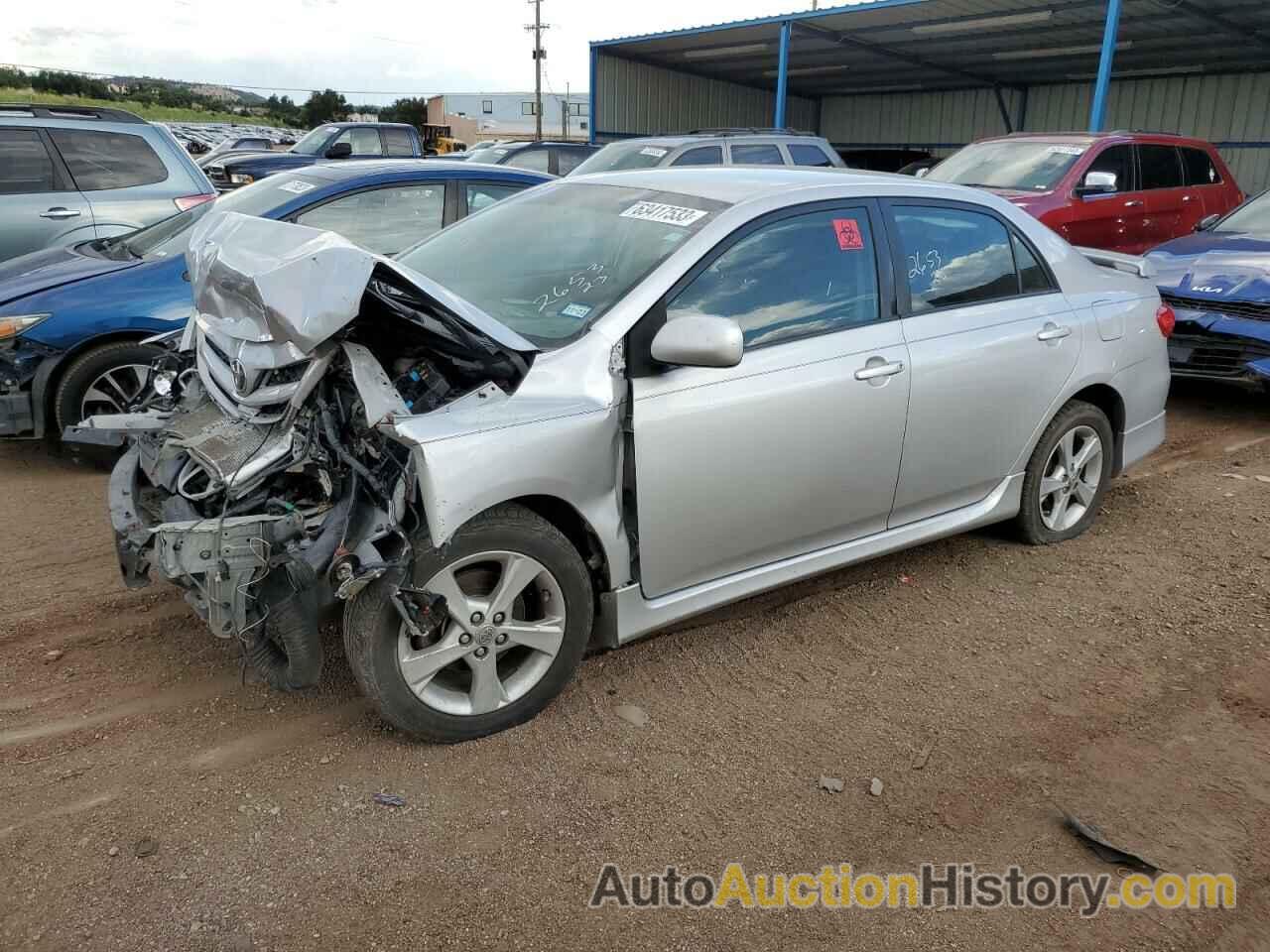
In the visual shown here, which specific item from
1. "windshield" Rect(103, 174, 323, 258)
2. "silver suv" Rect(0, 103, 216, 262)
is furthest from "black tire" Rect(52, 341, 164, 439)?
"silver suv" Rect(0, 103, 216, 262)

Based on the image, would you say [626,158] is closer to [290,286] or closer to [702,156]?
[702,156]

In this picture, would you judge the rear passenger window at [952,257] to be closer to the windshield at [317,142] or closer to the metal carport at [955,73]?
the metal carport at [955,73]

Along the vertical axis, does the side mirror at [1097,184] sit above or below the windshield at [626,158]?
below

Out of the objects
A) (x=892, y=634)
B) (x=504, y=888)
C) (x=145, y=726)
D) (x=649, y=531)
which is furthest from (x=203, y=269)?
(x=892, y=634)

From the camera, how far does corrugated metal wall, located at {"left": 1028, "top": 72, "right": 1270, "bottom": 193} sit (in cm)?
2081

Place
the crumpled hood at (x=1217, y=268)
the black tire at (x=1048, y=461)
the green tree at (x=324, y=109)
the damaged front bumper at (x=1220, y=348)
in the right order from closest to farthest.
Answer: the black tire at (x=1048, y=461) → the damaged front bumper at (x=1220, y=348) → the crumpled hood at (x=1217, y=268) → the green tree at (x=324, y=109)

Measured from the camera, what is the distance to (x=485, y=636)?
3.09 m

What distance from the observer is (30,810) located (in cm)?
286

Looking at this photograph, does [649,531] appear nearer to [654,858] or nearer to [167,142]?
[654,858]

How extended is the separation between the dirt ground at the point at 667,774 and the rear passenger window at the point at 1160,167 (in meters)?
7.18

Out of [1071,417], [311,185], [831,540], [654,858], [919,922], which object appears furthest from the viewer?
[311,185]

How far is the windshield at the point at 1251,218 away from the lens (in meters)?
7.83

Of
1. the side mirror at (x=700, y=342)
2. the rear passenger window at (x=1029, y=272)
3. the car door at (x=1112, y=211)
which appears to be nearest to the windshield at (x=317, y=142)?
the car door at (x=1112, y=211)

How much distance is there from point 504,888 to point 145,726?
1.42 meters
